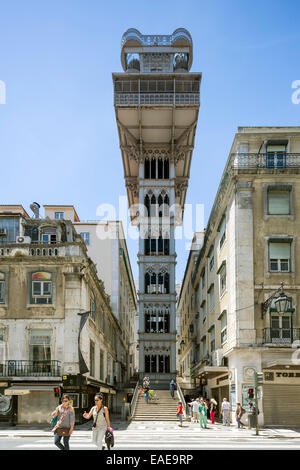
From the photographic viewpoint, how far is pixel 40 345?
32.2 meters

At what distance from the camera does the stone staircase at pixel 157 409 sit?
36.5m

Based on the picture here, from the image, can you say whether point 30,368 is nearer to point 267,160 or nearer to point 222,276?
point 222,276

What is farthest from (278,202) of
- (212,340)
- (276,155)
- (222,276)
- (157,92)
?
(157,92)

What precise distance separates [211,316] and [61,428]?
103 ft

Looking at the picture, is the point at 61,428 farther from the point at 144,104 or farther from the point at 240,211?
the point at 144,104

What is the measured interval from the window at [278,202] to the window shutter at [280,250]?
178 centimetres

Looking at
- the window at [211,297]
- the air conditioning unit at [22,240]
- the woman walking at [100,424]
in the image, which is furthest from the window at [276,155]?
the woman walking at [100,424]

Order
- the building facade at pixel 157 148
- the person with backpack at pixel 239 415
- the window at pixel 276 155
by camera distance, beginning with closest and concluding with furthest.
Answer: the person with backpack at pixel 239 415 < the window at pixel 276 155 < the building facade at pixel 157 148

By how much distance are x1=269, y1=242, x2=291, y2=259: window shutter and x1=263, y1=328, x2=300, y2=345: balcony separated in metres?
4.05

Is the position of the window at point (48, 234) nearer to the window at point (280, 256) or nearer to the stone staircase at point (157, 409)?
the stone staircase at point (157, 409)

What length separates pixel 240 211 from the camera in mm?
32188

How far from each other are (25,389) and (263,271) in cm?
1437

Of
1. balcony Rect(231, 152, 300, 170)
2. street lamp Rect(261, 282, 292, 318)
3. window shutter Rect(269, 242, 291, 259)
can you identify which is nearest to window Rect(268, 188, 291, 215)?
balcony Rect(231, 152, 300, 170)
